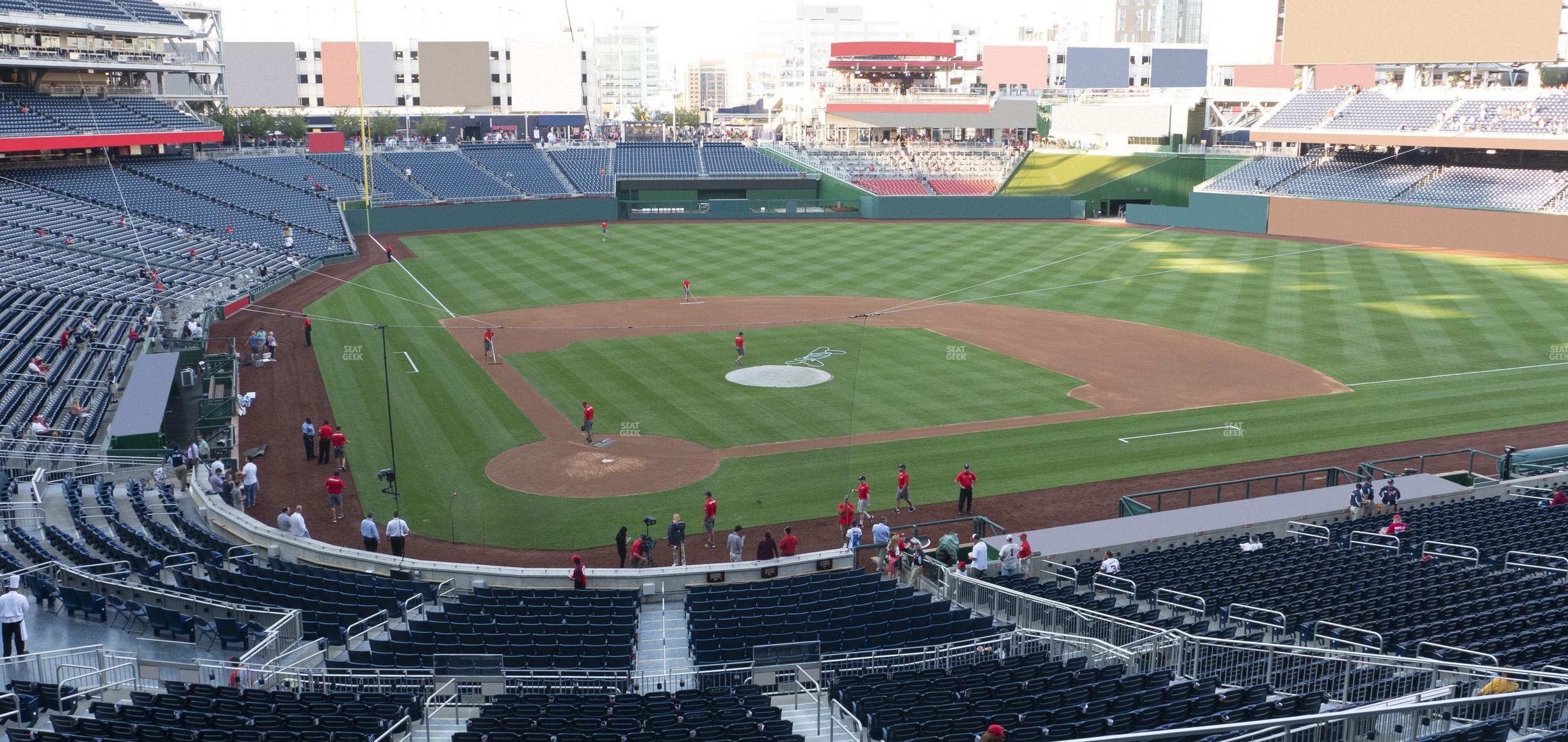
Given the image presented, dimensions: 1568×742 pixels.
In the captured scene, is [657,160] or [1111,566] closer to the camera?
[1111,566]

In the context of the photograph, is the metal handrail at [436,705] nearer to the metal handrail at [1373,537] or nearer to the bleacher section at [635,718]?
the bleacher section at [635,718]

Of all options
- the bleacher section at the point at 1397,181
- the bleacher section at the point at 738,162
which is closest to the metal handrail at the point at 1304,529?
the bleacher section at the point at 1397,181

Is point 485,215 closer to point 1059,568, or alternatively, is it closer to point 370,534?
point 370,534

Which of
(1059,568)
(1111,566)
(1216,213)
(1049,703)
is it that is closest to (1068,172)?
(1216,213)

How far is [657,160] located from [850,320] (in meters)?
43.2

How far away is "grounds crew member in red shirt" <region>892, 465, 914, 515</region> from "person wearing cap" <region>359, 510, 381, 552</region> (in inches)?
395

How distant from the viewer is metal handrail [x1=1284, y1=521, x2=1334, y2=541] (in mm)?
20797

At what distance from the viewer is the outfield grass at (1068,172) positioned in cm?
7850

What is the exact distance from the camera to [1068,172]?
8175 cm

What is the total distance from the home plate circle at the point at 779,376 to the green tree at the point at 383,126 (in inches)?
2756

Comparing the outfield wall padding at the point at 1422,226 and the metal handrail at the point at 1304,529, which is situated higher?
the outfield wall padding at the point at 1422,226

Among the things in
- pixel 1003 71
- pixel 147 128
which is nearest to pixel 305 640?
pixel 147 128

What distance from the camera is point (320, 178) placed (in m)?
71.2

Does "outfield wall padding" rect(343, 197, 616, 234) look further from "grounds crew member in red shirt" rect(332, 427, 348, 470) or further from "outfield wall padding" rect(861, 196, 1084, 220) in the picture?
"grounds crew member in red shirt" rect(332, 427, 348, 470)
